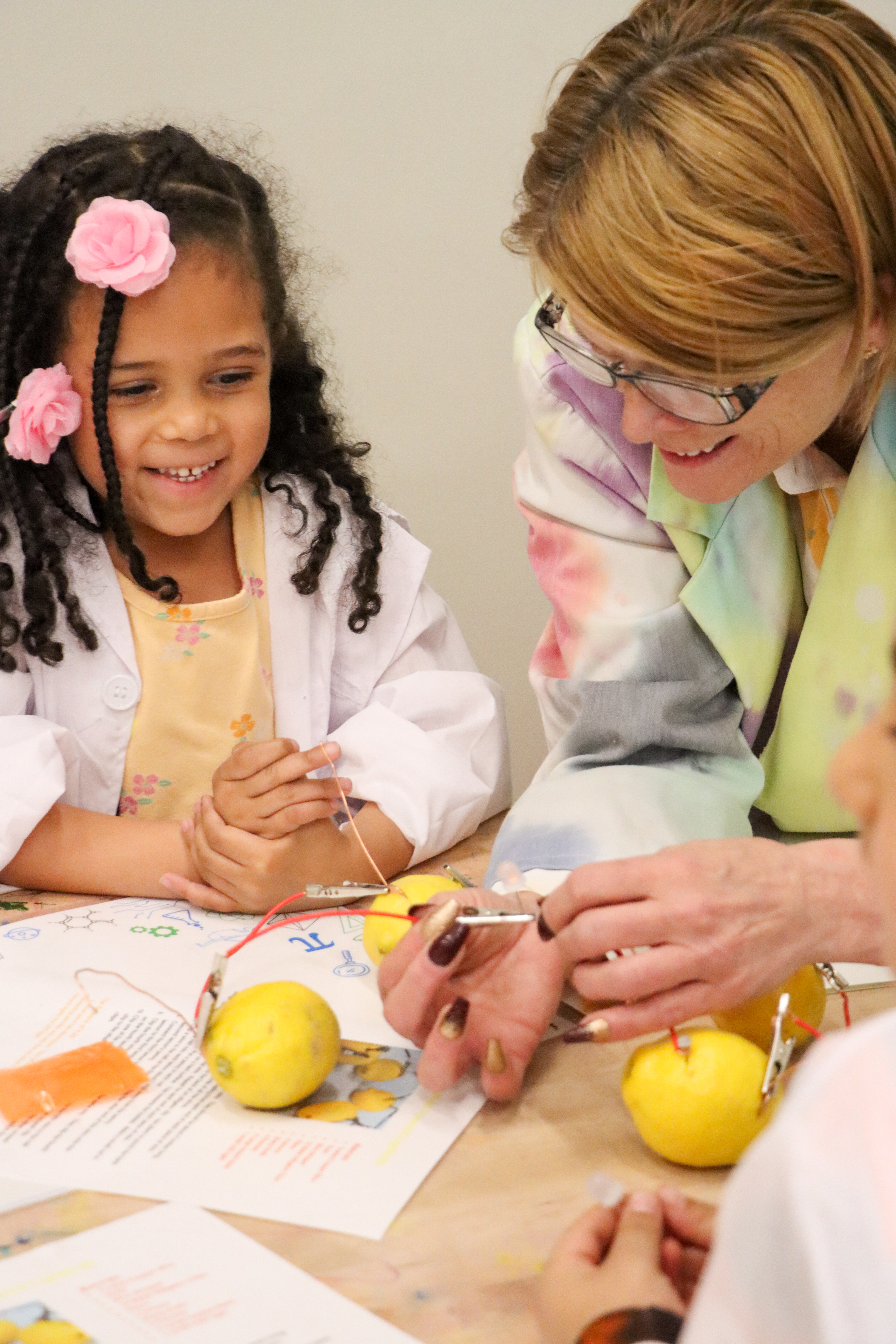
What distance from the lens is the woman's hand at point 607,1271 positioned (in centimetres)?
54

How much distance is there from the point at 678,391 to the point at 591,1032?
1.52 ft

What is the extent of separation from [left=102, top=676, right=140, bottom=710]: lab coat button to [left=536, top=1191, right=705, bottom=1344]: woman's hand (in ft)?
2.83

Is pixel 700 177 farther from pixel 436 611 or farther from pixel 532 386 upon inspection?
pixel 436 611

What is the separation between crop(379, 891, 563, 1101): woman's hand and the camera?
0.76 meters

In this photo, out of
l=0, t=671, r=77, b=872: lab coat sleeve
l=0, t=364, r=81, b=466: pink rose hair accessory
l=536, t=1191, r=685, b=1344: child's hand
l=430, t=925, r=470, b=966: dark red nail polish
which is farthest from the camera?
l=0, t=364, r=81, b=466: pink rose hair accessory

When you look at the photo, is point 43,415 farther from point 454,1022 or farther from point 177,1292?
point 177,1292

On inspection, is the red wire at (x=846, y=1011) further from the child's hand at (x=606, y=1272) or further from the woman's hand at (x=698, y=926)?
the child's hand at (x=606, y=1272)

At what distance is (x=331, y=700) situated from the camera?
4.82ft

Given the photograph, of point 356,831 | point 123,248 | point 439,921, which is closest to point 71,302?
point 123,248

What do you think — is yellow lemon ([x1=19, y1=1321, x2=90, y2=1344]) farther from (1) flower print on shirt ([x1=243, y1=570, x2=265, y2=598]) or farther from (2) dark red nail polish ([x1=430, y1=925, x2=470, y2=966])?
(1) flower print on shirt ([x1=243, y1=570, x2=265, y2=598])

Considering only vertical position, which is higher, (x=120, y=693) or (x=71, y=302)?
(x=71, y=302)

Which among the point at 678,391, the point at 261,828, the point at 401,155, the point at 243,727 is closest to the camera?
the point at 678,391

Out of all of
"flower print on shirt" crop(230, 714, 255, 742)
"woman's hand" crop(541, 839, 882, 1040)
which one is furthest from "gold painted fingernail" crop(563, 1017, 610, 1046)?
"flower print on shirt" crop(230, 714, 255, 742)

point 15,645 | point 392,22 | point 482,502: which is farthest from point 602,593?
point 392,22
